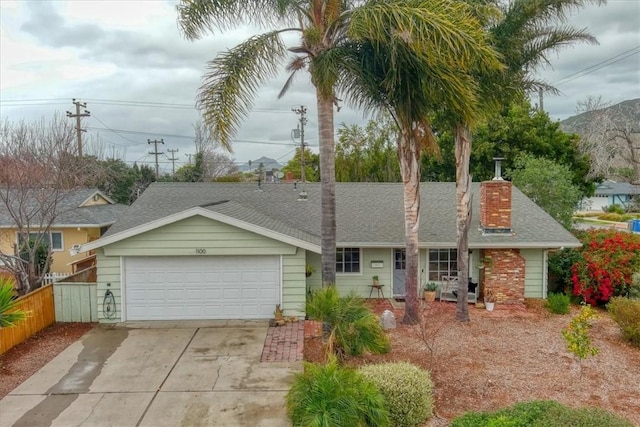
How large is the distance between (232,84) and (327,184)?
3.01 m

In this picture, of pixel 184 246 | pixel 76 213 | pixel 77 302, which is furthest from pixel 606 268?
pixel 76 213

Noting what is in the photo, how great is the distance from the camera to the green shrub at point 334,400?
556cm

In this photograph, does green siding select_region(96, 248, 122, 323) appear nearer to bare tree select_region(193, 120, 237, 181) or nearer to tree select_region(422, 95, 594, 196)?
tree select_region(422, 95, 594, 196)

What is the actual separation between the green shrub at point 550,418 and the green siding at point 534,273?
8807 mm

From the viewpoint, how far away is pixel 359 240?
13258mm

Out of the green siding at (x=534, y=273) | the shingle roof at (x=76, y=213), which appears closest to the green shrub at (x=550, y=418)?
the green siding at (x=534, y=273)

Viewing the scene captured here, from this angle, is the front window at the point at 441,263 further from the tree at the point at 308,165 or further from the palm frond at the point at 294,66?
the tree at the point at 308,165

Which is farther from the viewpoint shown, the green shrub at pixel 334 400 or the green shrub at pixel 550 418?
the green shrub at pixel 334 400

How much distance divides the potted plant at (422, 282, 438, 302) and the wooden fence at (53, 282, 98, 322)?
369 inches

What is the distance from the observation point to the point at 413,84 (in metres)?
9.57

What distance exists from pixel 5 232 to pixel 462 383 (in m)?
19.1

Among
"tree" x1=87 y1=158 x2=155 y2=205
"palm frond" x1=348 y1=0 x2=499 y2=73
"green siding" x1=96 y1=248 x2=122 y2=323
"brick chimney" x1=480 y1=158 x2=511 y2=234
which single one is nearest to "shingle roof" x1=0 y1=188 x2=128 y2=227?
"green siding" x1=96 y1=248 x2=122 y2=323

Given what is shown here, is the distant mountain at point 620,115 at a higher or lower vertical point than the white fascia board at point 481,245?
higher

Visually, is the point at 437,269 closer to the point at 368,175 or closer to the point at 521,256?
the point at 521,256
